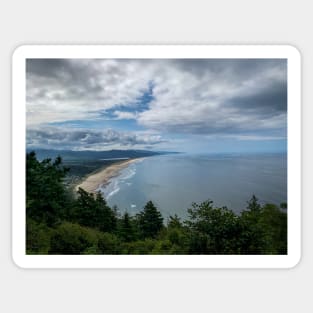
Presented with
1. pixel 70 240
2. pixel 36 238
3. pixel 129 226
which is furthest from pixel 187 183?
pixel 36 238

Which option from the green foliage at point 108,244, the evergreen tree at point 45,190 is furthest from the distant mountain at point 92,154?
the green foliage at point 108,244

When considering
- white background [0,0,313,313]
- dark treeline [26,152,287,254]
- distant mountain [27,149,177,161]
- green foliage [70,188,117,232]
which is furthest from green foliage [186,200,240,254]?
green foliage [70,188,117,232]

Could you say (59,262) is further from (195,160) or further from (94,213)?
(195,160)

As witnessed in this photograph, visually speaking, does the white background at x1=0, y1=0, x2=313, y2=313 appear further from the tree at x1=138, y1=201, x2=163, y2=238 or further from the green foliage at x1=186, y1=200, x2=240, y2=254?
the tree at x1=138, y1=201, x2=163, y2=238

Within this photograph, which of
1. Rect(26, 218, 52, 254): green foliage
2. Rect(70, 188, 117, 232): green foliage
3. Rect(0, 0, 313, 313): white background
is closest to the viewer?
Rect(0, 0, 313, 313): white background

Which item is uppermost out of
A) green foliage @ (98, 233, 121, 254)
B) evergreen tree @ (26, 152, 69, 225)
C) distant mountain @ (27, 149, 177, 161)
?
distant mountain @ (27, 149, 177, 161)
